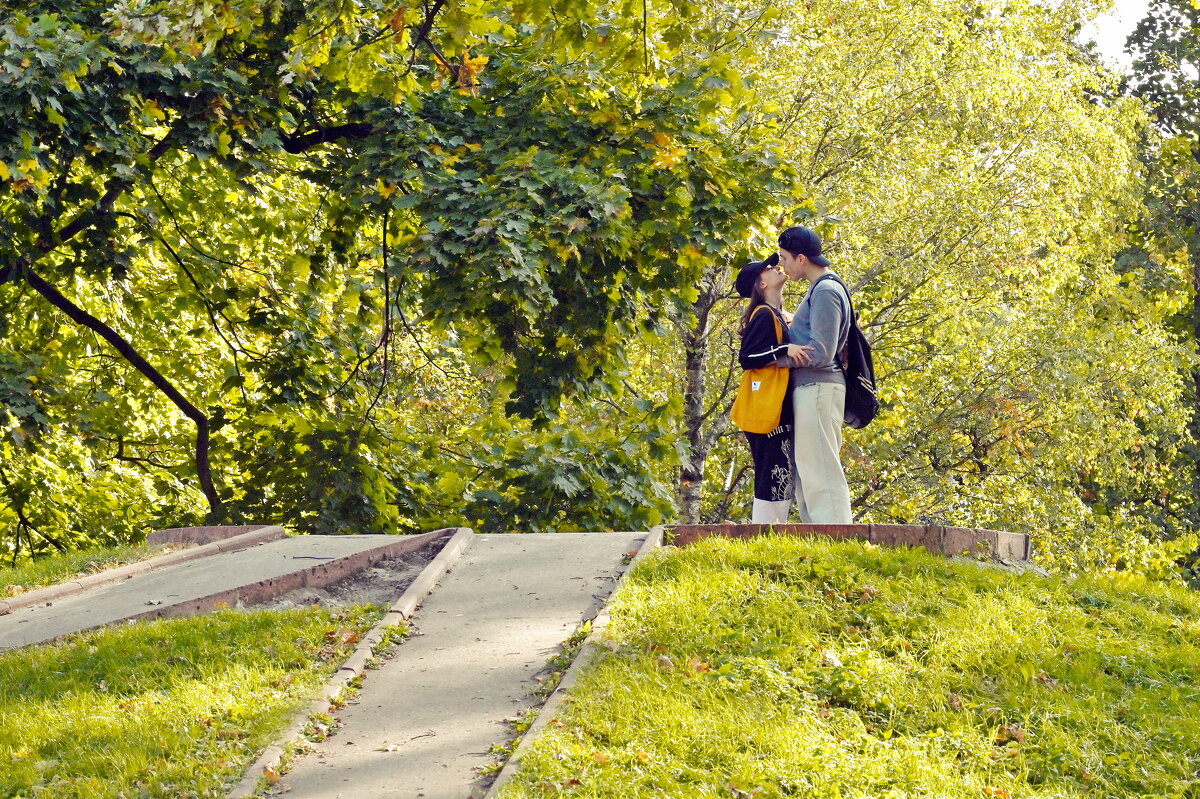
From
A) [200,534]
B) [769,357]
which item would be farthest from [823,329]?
[200,534]

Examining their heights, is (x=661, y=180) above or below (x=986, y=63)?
below

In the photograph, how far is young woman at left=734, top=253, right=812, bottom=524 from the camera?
281 inches

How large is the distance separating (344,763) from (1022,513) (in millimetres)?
15554

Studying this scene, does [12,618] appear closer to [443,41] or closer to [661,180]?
[443,41]

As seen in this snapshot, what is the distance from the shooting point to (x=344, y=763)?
15.4 feet

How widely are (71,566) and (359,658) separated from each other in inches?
145

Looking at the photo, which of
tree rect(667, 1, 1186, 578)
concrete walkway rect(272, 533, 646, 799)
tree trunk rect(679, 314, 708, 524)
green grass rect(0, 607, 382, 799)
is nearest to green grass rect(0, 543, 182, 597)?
green grass rect(0, 607, 382, 799)

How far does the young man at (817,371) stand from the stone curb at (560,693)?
1336 millimetres

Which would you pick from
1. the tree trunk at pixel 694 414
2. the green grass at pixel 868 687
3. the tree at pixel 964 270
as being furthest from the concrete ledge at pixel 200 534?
the tree at pixel 964 270

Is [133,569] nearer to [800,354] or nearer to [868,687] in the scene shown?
[800,354]

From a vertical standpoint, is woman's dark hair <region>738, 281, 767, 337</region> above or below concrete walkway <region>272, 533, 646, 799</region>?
above

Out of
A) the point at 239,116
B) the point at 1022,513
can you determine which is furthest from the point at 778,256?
the point at 1022,513

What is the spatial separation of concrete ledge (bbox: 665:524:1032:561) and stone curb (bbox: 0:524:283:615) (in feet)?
11.7

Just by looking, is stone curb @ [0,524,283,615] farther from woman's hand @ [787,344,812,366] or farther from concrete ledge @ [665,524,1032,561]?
woman's hand @ [787,344,812,366]
